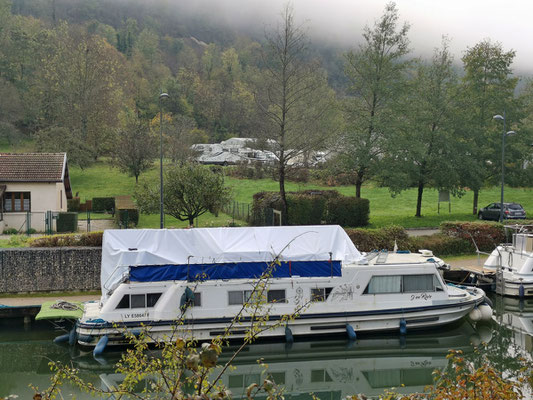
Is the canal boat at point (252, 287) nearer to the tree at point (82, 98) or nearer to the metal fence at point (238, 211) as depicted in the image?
the metal fence at point (238, 211)

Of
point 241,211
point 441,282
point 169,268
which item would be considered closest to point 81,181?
point 241,211

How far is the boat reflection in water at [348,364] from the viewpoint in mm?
18922

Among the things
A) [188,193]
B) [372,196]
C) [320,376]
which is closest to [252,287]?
[320,376]

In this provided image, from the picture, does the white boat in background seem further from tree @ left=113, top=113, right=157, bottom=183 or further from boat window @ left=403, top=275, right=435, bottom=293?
tree @ left=113, top=113, right=157, bottom=183

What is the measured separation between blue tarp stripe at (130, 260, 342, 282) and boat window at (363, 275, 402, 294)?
137 cm

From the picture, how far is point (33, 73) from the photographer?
7700 cm

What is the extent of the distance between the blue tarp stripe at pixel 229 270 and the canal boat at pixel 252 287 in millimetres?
35

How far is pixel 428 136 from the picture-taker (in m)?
40.9

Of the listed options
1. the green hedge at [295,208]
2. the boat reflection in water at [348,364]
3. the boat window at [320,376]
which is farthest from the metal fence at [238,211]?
the boat window at [320,376]

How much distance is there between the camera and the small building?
3531 centimetres

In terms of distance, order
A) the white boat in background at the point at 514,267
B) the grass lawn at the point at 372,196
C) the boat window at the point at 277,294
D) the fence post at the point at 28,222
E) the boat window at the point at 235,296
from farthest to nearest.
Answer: the grass lawn at the point at 372,196 → the fence post at the point at 28,222 → the white boat in background at the point at 514,267 → the boat window at the point at 277,294 → the boat window at the point at 235,296

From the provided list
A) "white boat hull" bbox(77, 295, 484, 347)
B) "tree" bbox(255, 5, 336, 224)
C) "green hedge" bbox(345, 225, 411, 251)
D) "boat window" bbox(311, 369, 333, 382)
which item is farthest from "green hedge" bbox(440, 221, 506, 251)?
"boat window" bbox(311, 369, 333, 382)

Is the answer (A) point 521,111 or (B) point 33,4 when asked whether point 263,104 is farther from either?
(B) point 33,4

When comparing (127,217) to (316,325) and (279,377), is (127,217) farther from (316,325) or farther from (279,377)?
(279,377)
